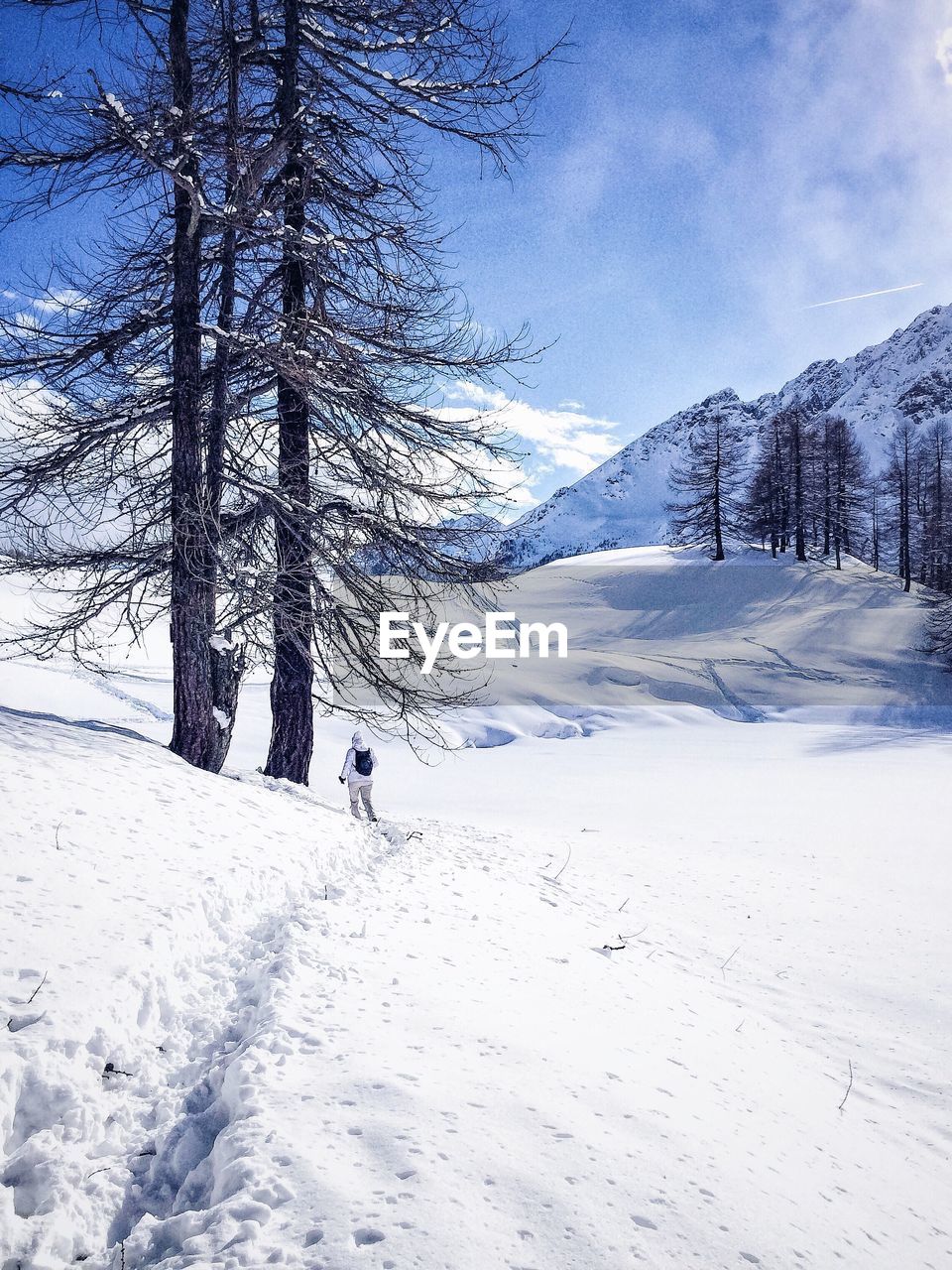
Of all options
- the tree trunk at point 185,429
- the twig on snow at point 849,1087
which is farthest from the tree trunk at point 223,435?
the twig on snow at point 849,1087

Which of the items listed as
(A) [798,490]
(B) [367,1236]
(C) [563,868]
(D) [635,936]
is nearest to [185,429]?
(C) [563,868]

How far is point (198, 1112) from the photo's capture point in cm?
248

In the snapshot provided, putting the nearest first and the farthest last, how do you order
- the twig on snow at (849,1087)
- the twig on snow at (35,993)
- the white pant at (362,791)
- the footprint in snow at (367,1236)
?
the footprint in snow at (367,1236) < the twig on snow at (35,993) < the twig on snow at (849,1087) < the white pant at (362,791)

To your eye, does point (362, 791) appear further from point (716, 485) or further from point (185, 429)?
point (716, 485)

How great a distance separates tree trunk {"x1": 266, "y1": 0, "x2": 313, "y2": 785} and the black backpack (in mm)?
656

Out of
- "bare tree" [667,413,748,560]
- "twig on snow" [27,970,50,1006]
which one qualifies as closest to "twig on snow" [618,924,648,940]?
"twig on snow" [27,970,50,1006]

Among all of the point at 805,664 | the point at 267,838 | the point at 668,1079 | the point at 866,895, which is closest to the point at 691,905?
the point at 866,895

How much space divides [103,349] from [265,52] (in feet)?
13.1

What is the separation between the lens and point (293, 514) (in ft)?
19.6

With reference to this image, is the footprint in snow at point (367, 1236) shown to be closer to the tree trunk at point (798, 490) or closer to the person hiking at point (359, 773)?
the person hiking at point (359, 773)

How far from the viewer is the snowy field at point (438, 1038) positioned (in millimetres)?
1931

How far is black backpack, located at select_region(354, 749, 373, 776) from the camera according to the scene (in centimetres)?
833

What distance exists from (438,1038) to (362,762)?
5750 millimetres

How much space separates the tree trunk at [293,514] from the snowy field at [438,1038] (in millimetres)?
962
